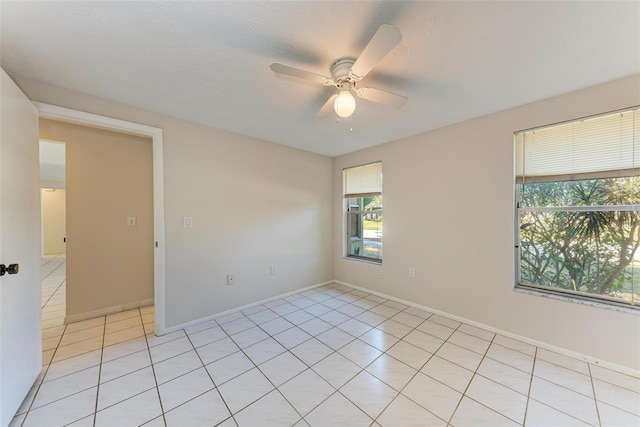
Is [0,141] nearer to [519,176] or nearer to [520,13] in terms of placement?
[520,13]

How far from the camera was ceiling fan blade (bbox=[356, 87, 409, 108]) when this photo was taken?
1620 mm

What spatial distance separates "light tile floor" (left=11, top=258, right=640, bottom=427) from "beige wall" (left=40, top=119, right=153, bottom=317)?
442mm

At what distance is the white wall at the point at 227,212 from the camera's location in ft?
8.22

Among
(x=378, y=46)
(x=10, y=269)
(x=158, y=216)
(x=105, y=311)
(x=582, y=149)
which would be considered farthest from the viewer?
(x=105, y=311)

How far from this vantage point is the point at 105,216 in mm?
2898

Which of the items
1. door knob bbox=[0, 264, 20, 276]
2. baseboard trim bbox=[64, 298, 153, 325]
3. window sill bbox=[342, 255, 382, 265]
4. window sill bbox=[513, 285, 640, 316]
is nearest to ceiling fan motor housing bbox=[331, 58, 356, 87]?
door knob bbox=[0, 264, 20, 276]

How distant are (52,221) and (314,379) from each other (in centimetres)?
965

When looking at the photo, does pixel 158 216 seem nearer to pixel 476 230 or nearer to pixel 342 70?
pixel 342 70

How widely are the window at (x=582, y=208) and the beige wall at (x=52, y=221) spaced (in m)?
11.0

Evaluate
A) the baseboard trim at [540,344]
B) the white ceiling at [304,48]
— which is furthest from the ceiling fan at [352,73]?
the baseboard trim at [540,344]

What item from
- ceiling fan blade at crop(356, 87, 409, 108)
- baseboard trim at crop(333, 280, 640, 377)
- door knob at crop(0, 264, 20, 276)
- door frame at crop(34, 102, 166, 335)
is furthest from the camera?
door frame at crop(34, 102, 166, 335)

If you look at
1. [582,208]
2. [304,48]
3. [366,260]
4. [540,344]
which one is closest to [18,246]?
[304,48]

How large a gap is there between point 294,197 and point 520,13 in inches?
117

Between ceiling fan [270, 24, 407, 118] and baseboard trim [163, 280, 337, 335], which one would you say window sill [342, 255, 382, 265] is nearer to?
baseboard trim [163, 280, 337, 335]
